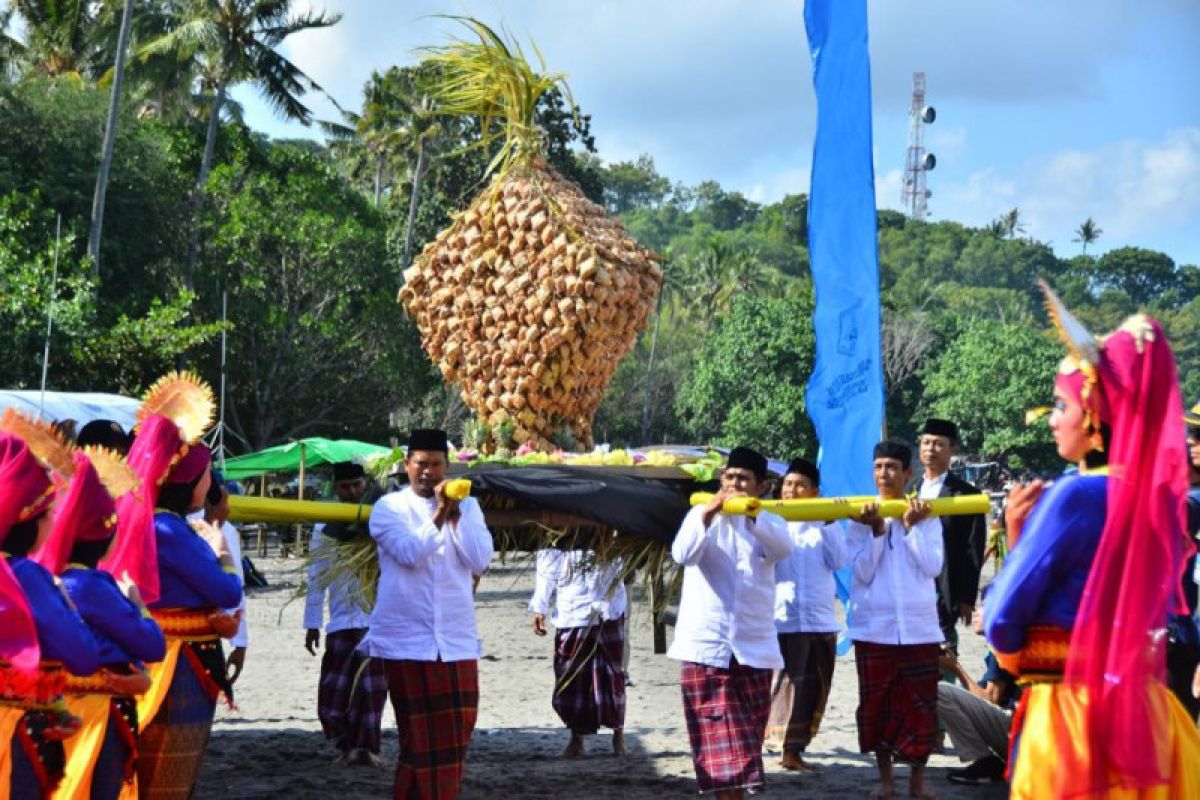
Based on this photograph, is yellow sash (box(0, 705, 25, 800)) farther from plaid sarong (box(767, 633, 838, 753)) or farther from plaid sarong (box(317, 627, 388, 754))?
plaid sarong (box(767, 633, 838, 753))

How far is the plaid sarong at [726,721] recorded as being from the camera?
24.1 ft

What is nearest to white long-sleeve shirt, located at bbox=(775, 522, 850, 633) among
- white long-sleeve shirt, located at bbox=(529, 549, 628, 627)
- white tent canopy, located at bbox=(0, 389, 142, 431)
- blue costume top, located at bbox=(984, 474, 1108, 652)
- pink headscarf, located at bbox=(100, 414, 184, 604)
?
white long-sleeve shirt, located at bbox=(529, 549, 628, 627)

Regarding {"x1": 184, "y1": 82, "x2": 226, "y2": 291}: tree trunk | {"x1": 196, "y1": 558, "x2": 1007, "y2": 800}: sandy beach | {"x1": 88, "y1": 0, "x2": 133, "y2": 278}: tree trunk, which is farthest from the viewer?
{"x1": 184, "y1": 82, "x2": 226, "y2": 291}: tree trunk

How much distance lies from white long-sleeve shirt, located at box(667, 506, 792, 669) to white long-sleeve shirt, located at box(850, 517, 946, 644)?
1.01 meters

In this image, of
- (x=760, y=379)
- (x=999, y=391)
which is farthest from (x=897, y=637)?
(x=999, y=391)

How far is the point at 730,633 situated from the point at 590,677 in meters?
2.28

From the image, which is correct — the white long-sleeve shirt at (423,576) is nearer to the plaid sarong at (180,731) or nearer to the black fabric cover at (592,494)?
the black fabric cover at (592,494)

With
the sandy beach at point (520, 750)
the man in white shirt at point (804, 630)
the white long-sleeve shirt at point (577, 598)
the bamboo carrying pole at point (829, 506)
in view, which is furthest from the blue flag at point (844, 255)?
the bamboo carrying pole at point (829, 506)

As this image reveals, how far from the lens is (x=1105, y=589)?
4480 mm

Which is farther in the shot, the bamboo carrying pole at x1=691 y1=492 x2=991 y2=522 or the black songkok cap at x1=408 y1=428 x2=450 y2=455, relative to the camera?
the black songkok cap at x1=408 y1=428 x2=450 y2=455

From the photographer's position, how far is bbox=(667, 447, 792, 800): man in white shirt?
736 cm

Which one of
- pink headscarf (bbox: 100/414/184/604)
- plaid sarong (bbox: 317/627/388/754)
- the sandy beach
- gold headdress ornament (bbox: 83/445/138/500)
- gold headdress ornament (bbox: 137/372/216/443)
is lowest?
the sandy beach

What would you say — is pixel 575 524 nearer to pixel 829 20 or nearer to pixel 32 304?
pixel 829 20

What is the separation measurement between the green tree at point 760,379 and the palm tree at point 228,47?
20.3 m
